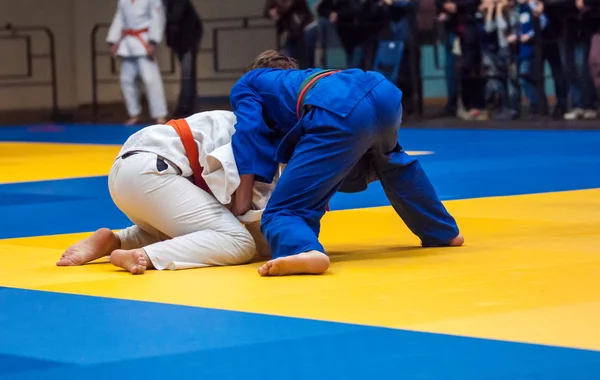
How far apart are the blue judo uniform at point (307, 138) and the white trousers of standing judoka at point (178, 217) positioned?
173mm

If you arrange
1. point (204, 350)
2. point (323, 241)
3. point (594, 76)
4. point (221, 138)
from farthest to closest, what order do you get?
point (594, 76)
point (323, 241)
point (221, 138)
point (204, 350)

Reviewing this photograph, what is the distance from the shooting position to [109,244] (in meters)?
5.24

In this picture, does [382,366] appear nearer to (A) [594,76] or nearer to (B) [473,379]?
→ (B) [473,379]

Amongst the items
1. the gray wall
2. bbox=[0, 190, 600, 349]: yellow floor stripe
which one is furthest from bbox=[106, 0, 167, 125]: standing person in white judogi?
bbox=[0, 190, 600, 349]: yellow floor stripe

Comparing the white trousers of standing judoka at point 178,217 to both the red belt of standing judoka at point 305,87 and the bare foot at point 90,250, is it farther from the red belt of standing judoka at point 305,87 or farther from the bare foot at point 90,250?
the red belt of standing judoka at point 305,87

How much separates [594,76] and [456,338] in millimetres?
11991

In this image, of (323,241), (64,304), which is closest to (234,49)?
(323,241)

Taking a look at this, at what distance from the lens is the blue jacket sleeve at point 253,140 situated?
16.4 feet

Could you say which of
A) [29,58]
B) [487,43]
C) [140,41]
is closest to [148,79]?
[140,41]

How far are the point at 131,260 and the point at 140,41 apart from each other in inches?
490

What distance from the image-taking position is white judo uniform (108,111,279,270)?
16.4ft

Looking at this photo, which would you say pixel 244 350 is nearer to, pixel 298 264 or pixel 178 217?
pixel 298 264

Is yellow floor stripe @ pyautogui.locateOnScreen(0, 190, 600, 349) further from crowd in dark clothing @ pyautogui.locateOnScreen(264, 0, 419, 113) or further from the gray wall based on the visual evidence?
the gray wall

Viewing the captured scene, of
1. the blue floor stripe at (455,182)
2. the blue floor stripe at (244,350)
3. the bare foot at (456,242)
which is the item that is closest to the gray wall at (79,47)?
the blue floor stripe at (455,182)
